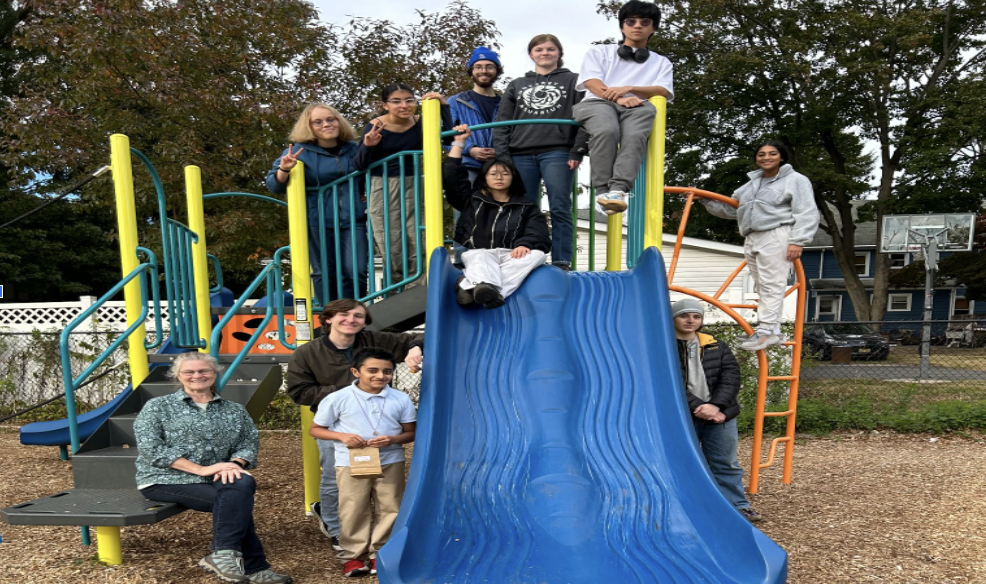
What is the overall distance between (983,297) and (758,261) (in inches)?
1030

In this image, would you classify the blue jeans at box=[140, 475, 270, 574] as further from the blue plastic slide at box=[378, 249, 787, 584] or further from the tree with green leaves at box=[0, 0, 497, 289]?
the tree with green leaves at box=[0, 0, 497, 289]

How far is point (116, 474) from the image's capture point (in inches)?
161

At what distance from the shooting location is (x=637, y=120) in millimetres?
4781

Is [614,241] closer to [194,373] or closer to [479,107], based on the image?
[479,107]

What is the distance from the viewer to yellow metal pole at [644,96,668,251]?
4754 millimetres

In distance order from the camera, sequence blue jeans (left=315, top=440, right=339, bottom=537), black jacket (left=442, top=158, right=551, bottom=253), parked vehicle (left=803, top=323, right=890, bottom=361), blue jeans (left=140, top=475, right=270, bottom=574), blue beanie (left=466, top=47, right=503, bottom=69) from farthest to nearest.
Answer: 1. parked vehicle (left=803, top=323, right=890, bottom=361)
2. blue beanie (left=466, top=47, right=503, bottom=69)
3. black jacket (left=442, top=158, right=551, bottom=253)
4. blue jeans (left=315, top=440, right=339, bottom=537)
5. blue jeans (left=140, top=475, right=270, bottom=574)

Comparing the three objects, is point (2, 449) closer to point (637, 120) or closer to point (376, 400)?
point (376, 400)

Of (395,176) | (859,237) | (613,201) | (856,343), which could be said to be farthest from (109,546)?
(859,237)

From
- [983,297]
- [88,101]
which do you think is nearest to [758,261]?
[88,101]

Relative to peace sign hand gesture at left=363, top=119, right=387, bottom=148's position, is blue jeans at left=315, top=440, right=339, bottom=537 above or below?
below

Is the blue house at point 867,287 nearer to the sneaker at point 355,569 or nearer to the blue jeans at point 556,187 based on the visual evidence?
the blue jeans at point 556,187

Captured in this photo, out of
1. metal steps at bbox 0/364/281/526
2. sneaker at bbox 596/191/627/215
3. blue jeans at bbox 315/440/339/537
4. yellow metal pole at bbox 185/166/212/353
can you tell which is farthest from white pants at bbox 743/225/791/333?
yellow metal pole at bbox 185/166/212/353

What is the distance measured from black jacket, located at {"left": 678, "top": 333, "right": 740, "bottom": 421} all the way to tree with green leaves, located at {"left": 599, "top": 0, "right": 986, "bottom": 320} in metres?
16.1

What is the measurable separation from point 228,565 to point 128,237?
2.23 m
